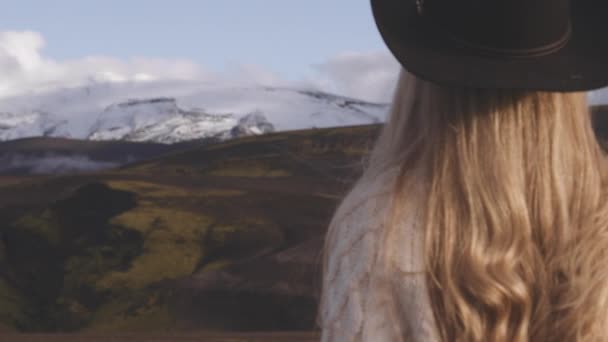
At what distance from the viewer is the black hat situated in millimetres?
2902

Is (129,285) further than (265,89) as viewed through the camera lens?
No

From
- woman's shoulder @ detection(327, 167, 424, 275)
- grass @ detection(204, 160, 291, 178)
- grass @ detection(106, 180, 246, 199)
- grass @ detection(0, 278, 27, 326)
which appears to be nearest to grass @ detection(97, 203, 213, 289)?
grass @ detection(0, 278, 27, 326)

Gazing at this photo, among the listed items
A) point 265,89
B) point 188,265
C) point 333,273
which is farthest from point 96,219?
point 265,89

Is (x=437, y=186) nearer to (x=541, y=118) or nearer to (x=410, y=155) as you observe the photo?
(x=410, y=155)

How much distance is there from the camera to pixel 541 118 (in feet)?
9.80

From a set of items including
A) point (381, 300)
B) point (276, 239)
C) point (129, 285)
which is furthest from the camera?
point (276, 239)

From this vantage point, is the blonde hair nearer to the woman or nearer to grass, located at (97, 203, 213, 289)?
the woman

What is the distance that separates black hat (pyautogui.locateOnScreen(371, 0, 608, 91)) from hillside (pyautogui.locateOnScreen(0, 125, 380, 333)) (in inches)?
955

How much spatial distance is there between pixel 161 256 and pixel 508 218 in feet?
131

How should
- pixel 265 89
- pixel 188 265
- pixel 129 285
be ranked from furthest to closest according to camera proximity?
pixel 265 89, pixel 188 265, pixel 129 285

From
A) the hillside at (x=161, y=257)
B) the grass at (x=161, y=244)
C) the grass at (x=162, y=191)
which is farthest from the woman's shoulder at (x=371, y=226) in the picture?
the grass at (x=162, y=191)

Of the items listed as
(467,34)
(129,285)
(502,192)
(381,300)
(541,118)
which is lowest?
(129,285)

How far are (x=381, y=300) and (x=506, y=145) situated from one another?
1.64ft

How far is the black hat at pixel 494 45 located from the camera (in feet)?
9.52
